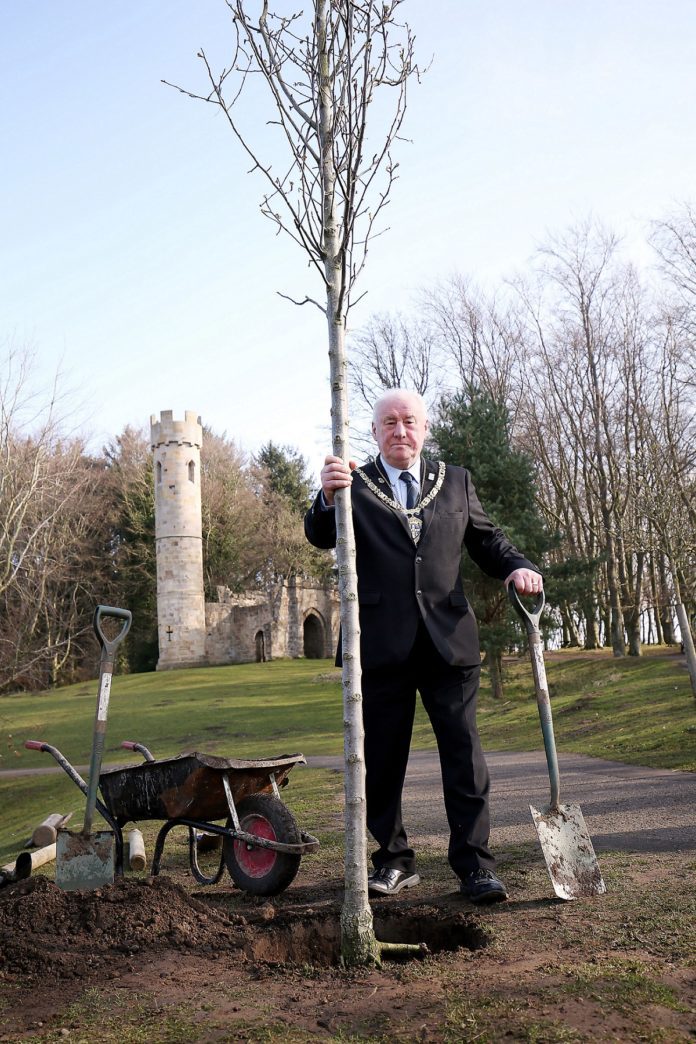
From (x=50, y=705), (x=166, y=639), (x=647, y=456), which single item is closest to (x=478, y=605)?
(x=647, y=456)

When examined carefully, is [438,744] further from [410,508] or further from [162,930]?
[162,930]

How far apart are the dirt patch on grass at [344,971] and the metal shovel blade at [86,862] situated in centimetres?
29

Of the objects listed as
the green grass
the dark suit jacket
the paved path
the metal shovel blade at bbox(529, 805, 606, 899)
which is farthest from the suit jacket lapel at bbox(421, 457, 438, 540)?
the green grass

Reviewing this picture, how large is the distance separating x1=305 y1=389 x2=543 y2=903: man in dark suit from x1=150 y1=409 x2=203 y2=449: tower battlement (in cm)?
3491

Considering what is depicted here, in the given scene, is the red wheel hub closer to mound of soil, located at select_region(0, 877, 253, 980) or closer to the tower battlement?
mound of soil, located at select_region(0, 877, 253, 980)

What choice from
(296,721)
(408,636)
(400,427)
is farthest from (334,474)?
(296,721)

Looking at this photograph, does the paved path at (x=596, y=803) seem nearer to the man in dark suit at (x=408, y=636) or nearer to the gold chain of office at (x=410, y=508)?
the man in dark suit at (x=408, y=636)

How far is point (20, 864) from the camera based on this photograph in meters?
5.30

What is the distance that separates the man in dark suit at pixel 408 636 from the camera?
3.77m

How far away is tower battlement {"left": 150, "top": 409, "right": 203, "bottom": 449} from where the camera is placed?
125 ft

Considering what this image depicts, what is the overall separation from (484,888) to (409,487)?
1.58m

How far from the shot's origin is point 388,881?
3.84 m

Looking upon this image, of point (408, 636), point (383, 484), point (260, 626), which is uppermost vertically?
point (260, 626)

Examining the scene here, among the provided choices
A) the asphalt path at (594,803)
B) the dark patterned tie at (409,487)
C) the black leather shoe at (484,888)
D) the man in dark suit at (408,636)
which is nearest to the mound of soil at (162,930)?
the black leather shoe at (484,888)
